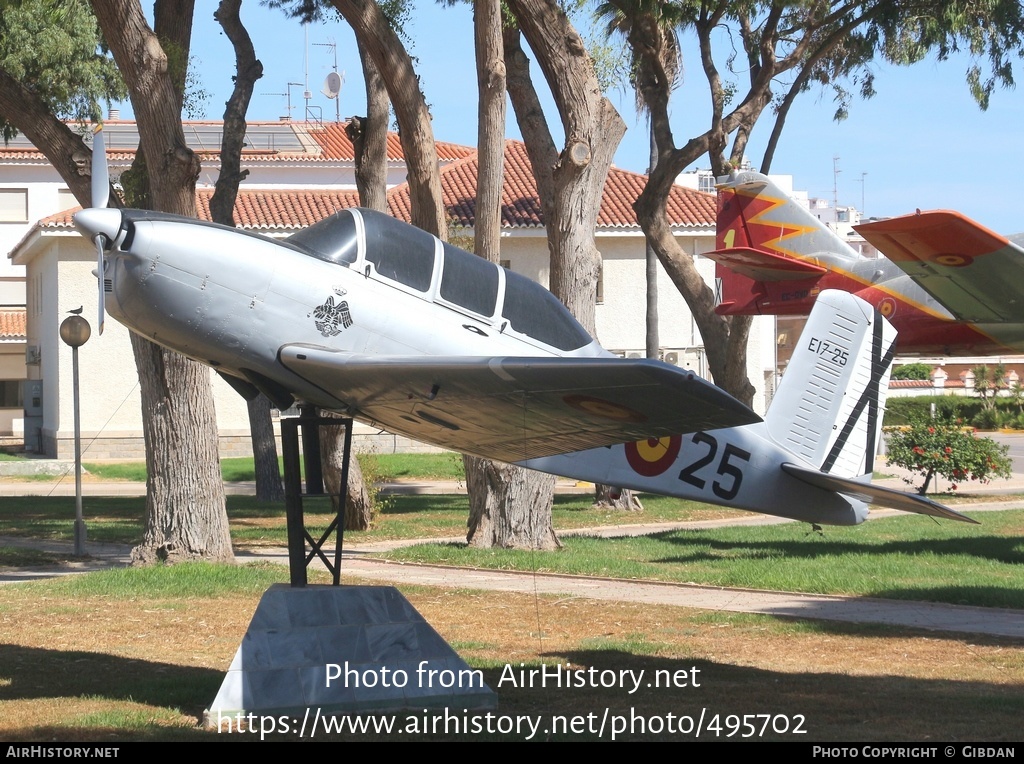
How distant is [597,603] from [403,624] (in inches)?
169

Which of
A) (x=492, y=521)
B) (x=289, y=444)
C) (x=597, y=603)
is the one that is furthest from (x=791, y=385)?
(x=492, y=521)

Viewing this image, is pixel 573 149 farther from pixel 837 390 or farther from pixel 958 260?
pixel 837 390

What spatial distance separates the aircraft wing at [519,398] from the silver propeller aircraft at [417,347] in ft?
0.05

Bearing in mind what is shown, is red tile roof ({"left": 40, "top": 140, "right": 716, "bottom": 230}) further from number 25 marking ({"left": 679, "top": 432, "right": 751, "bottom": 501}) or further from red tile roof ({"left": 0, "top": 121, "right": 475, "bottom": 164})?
number 25 marking ({"left": 679, "top": 432, "right": 751, "bottom": 501})

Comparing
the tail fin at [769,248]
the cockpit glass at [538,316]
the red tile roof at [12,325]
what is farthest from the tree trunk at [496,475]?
the red tile roof at [12,325]

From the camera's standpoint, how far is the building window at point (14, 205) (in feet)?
147

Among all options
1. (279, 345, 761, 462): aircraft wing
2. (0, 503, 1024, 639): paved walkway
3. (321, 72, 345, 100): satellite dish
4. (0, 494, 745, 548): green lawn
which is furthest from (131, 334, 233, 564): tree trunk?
(321, 72, 345, 100): satellite dish

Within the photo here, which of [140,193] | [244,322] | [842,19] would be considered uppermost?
[842,19]

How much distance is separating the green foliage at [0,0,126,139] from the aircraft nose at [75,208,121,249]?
14812mm

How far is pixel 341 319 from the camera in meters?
7.48

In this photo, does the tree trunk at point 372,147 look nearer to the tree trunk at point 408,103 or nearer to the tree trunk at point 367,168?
the tree trunk at point 367,168

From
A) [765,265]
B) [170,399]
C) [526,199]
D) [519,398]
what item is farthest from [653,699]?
[526,199]

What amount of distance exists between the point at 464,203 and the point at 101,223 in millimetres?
28446

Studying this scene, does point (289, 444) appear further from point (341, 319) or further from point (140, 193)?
point (140, 193)
